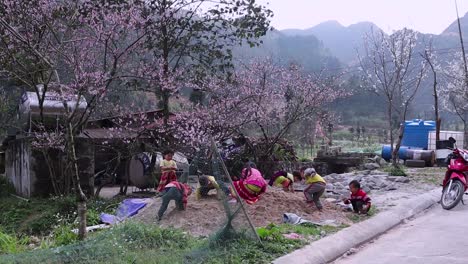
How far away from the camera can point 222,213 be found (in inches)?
278

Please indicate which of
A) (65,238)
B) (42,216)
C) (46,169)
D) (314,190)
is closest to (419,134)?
(314,190)

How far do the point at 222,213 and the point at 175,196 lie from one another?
1.12 m

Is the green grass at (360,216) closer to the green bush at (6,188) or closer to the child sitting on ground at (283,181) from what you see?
the child sitting on ground at (283,181)

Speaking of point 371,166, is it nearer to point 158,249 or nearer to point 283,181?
point 283,181

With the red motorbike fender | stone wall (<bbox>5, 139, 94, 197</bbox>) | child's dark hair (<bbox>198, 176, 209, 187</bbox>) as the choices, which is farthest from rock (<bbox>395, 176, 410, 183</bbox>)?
stone wall (<bbox>5, 139, 94, 197</bbox>)

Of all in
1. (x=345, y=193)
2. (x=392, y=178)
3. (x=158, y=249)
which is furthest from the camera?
(x=392, y=178)

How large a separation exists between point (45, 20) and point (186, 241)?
5.08m

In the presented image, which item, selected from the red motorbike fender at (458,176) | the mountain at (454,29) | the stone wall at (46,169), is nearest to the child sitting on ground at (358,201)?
the red motorbike fender at (458,176)

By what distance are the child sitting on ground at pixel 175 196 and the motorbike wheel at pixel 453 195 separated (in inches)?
221

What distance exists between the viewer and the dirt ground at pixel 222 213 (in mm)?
7535

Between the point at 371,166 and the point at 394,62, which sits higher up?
the point at 394,62

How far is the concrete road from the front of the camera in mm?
6508

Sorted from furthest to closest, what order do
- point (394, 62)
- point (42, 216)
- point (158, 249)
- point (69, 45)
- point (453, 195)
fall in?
point (394, 62)
point (453, 195)
point (69, 45)
point (42, 216)
point (158, 249)

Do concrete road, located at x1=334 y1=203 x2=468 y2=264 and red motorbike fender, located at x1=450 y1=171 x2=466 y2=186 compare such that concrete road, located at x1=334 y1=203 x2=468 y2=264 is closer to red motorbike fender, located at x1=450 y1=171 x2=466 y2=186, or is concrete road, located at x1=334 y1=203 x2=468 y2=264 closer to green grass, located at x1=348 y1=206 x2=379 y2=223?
green grass, located at x1=348 y1=206 x2=379 y2=223
